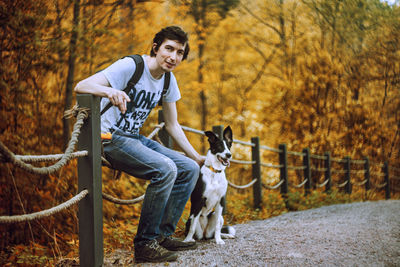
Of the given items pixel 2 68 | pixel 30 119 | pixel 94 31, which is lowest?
pixel 30 119

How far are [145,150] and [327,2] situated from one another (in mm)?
8118

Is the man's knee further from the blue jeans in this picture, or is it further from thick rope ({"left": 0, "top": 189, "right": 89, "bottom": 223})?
thick rope ({"left": 0, "top": 189, "right": 89, "bottom": 223})

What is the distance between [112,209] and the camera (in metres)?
5.75

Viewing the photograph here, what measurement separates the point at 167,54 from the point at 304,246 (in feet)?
6.27

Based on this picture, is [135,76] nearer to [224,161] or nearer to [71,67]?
[224,161]

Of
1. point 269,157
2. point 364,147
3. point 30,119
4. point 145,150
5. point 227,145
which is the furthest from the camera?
point 364,147

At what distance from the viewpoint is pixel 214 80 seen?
1256 cm

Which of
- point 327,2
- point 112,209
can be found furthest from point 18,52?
point 327,2

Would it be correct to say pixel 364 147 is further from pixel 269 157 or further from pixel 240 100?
pixel 240 100

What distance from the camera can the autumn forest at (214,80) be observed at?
15.7 ft

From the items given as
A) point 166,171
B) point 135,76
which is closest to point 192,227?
point 166,171

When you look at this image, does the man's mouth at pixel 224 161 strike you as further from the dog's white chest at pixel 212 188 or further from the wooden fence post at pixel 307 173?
the wooden fence post at pixel 307 173

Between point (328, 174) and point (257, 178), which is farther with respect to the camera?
point (328, 174)

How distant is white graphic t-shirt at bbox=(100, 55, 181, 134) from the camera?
252cm
